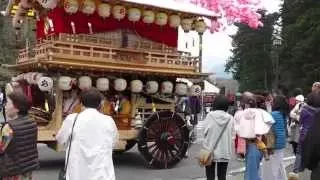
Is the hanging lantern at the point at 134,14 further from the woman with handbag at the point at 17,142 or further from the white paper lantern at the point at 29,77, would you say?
the woman with handbag at the point at 17,142

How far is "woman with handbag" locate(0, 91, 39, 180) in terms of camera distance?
6.12m

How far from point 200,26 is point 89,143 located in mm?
8739

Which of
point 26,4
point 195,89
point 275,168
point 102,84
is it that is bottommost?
point 275,168

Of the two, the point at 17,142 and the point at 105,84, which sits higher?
the point at 105,84

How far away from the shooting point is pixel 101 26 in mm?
13750

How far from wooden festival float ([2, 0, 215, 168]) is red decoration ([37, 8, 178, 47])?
23mm

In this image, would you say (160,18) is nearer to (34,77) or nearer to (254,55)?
(34,77)

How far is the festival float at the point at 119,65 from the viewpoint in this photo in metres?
12.6

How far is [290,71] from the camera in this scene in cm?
5434

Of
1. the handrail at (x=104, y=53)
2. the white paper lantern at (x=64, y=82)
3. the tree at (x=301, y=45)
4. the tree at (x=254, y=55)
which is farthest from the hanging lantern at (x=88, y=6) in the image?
the tree at (x=254, y=55)

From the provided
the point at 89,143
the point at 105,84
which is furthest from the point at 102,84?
the point at 89,143

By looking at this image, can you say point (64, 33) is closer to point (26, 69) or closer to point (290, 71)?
point (26, 69)

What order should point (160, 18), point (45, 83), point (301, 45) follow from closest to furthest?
point (45, 83) < point (160, 18) < point (301, 45)

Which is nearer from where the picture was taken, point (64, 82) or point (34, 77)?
point (64, 82)
